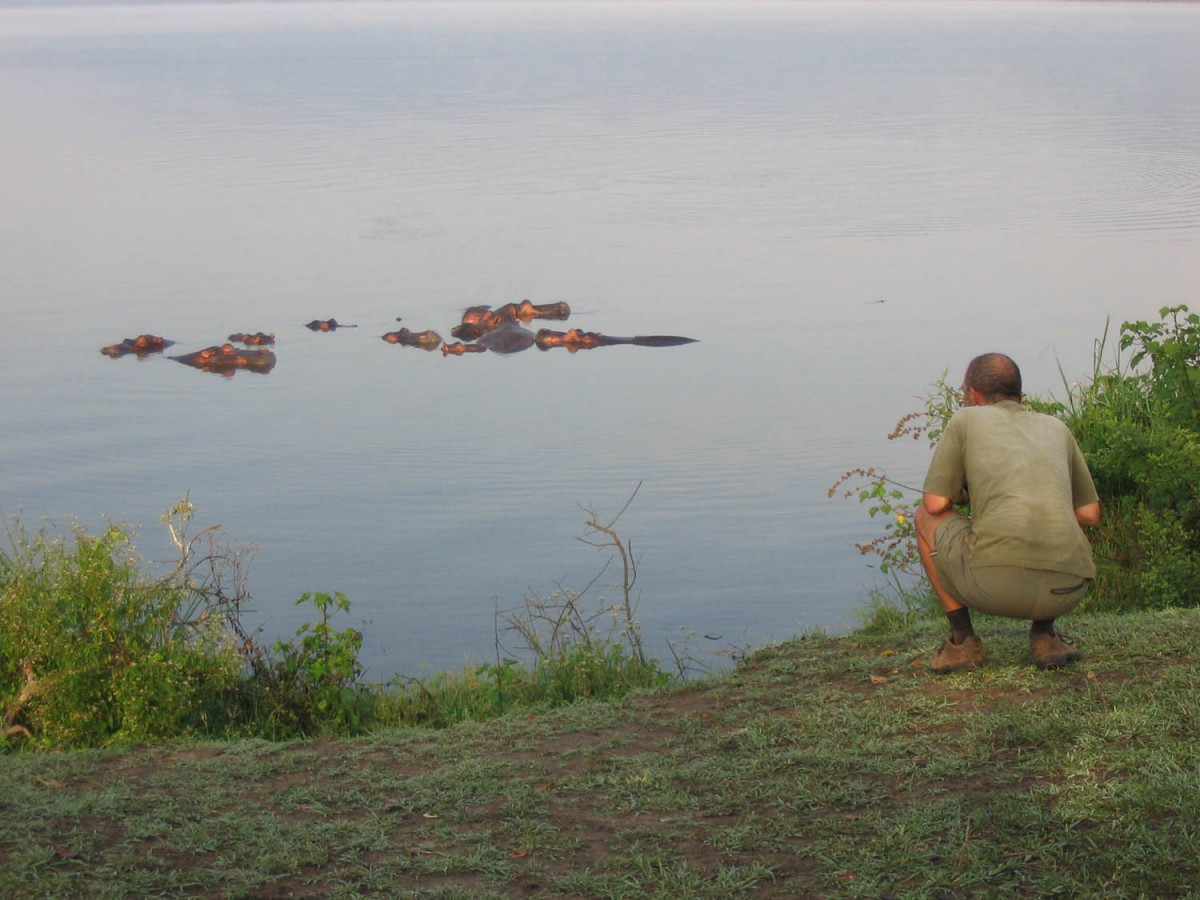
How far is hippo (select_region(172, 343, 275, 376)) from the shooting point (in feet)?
65.2

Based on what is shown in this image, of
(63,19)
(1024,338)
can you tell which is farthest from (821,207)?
(63,19)

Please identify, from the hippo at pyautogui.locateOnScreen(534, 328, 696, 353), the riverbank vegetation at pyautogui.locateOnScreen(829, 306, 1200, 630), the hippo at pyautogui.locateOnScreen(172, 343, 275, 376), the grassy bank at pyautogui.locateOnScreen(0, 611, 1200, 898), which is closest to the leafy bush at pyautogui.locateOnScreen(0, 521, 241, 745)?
the grassy bank at pyautogui.locateOnScreen(0, 611, 1200, 898)

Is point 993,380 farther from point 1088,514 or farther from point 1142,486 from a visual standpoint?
point 1142,486

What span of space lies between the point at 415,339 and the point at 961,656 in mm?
15250

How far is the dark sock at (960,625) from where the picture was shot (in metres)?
6.27

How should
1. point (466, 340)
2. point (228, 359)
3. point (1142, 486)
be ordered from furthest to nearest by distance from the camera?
point (466, 340)
point (228, 359)
point (1142, 486)

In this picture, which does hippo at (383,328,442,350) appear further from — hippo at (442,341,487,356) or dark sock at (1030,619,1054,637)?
dark sock at (1030,619,1054,637)

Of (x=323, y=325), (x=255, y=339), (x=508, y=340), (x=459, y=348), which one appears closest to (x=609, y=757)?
(x=459, y=348)

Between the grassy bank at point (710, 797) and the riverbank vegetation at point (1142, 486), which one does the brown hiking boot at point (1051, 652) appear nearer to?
the grassy bank at point (710, 797)

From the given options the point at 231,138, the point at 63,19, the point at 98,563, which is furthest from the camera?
the point at 63,19

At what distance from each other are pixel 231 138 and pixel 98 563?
41085 millimetres

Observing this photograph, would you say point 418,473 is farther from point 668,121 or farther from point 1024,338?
point 668,121

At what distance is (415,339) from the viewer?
20.9 m

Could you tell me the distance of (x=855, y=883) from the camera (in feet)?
15.5
